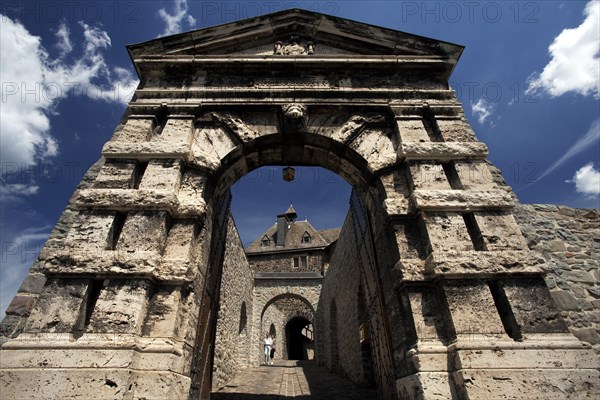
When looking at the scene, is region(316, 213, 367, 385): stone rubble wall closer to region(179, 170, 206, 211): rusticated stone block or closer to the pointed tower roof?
region(179, 170, 206, 211): rusticated stone block

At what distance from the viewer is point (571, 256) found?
451 centimetres

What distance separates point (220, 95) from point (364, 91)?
2139 mm

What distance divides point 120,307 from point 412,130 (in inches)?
160

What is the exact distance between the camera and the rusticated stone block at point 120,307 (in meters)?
2.89

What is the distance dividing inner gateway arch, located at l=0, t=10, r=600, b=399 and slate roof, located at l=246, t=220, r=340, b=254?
2195 centimetres

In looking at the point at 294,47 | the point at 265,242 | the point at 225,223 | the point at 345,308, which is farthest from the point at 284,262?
the point at 294,47

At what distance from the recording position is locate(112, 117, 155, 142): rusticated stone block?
4.08 m

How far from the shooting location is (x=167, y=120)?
4.33 m

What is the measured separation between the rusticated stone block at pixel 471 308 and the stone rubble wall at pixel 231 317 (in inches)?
236

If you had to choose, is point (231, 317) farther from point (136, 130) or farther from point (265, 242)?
point (265, 242)

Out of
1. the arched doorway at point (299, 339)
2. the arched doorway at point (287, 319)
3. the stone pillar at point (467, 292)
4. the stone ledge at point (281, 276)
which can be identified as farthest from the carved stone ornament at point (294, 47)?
the arched doorway at point (299, 339)

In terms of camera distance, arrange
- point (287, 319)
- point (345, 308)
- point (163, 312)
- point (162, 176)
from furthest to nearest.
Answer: point (287, 319) < point (345, 308) < point (162, 176) < point (163, 312)

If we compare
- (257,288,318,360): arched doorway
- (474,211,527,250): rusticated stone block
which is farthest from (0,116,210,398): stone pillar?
(257,288,318,360): arched doorway

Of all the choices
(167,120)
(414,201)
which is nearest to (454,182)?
(414,201)
